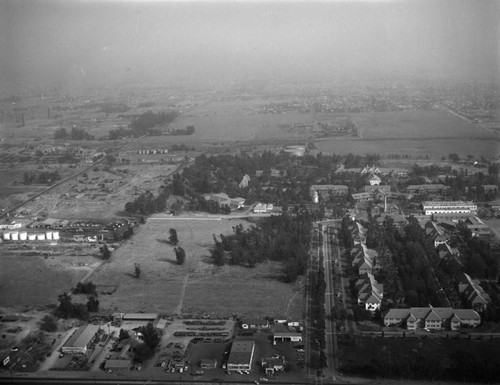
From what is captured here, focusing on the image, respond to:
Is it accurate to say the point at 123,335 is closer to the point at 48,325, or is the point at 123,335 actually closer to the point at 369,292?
the point at 48,325

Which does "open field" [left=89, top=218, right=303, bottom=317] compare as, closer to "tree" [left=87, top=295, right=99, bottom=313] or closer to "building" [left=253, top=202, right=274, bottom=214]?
"tree" [left=87, top=295, right=99, bottom=313]

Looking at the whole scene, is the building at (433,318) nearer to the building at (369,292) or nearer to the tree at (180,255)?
the building at (369,292)

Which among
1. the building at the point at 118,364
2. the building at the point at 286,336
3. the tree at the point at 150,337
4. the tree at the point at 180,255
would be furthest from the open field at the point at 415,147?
the building at the point at 118,364

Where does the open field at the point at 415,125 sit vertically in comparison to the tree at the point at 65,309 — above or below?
above

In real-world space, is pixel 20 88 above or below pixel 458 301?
above

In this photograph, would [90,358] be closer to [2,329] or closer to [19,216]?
[2,329]

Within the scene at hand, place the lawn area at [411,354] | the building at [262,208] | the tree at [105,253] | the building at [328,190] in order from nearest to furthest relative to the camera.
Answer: the lawn area at [411,354] → the tree at [105,253] → the building at [262,208] → the building at [328,190]

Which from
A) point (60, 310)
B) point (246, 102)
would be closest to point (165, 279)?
point (60, 310)
